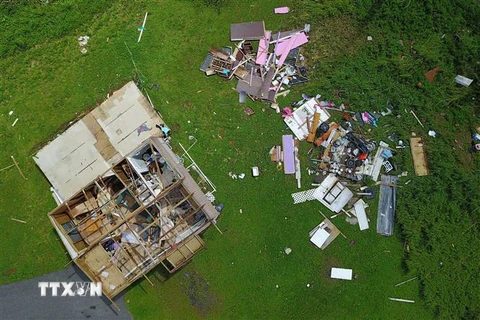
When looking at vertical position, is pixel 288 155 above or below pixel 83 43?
below

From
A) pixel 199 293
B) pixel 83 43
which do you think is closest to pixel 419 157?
pixel 199 293

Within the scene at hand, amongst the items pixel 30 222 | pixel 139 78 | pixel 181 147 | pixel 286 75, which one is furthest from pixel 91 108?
pixel 286 75

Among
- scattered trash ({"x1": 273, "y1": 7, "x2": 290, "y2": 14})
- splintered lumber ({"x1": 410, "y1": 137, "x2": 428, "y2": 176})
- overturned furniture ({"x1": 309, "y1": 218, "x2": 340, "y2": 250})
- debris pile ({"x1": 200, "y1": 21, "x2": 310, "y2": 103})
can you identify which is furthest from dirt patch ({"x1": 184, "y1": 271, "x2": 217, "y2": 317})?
scattered trash ({"x1": 273, "y1": 7, "x2": 290, "y2": 14})

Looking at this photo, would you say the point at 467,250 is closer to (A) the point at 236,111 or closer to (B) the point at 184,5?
(A) the point at 236,111

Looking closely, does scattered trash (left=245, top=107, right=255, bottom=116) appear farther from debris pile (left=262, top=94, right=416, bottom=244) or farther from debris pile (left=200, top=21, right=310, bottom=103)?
debris pile (left=262, top=94, right=416, bottom=244)

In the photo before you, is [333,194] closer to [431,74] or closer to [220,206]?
[220,206]

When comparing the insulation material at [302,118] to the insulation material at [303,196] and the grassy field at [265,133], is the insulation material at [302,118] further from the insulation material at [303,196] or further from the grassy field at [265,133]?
the insulation material at [303,196]
